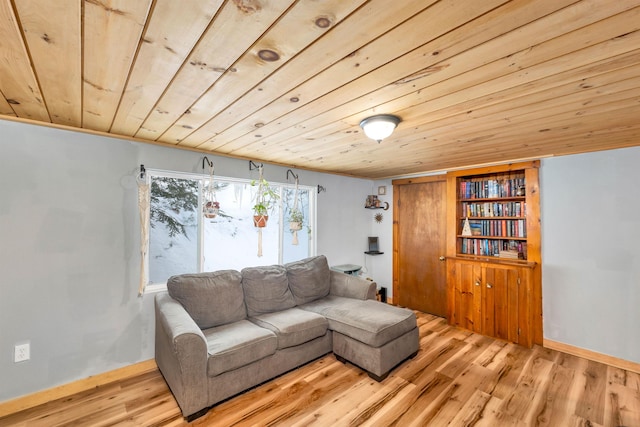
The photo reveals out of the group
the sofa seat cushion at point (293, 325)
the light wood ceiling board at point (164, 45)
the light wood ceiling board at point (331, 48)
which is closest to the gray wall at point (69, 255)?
the light wood ceiling board at point (164, 45)

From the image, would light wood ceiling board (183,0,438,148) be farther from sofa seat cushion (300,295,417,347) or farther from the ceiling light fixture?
sofa seat cushion (300,295,417,347)

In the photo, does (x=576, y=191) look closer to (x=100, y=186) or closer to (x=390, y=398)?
(x=390, y=398)

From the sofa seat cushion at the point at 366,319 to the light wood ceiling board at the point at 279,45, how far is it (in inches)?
84.2

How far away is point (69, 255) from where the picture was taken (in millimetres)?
2275

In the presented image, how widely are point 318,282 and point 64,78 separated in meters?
2.82

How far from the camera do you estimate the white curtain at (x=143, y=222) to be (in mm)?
2574

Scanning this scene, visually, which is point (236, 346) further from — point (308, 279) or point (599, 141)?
point (599, 141)

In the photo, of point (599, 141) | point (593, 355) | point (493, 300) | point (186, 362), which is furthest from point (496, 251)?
point (186, 362)

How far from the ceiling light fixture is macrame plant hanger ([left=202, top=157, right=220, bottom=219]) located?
1748 millimetres

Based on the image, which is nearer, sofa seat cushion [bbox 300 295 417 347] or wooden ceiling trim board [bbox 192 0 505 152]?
wooden ceiling trim board [bbox 192 0 505 152]

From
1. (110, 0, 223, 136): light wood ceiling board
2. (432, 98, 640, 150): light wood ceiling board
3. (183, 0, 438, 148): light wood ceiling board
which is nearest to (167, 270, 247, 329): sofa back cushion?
(110, 0, 223, 136): light wood ceiling board

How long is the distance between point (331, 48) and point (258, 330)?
7.21ft

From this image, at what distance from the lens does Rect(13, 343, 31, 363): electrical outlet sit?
2.07 meters

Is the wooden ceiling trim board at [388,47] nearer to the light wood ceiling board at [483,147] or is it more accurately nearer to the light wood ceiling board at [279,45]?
the light wood ceiling board at [279,45]
